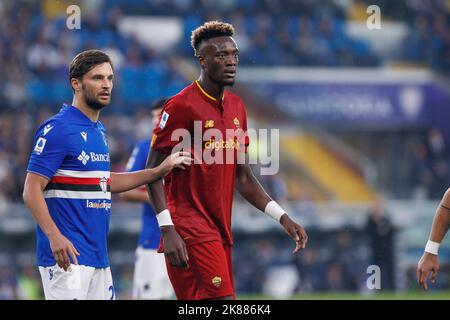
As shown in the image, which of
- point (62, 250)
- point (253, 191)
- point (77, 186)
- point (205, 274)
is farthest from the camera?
point (253, 191)

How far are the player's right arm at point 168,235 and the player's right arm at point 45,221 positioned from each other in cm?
64

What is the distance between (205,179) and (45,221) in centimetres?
126

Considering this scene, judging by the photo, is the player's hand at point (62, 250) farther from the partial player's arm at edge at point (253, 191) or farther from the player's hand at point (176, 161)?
the partial player's arm at edge at point (253, 191)

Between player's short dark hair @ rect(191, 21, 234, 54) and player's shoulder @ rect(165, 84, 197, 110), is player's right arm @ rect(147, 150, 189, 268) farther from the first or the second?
player's short dark hair @ rect(191, 21, 234, 54)

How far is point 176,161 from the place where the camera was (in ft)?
21.9

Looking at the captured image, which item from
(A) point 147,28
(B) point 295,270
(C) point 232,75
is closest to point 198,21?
(A) point 147,28

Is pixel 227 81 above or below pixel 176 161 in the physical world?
above

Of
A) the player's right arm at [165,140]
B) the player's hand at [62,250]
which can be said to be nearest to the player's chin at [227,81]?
the player's right arm at [165,140]

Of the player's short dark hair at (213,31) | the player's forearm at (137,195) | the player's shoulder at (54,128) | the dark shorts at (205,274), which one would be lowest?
the dark shorts at (205,274)

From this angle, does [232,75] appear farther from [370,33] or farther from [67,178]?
[370,33]

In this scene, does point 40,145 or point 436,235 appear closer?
point 40,145

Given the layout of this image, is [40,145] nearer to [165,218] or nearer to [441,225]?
[165,218]

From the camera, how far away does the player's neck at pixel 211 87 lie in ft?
23.1

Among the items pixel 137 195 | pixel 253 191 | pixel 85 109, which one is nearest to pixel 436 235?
pixel 253 191
